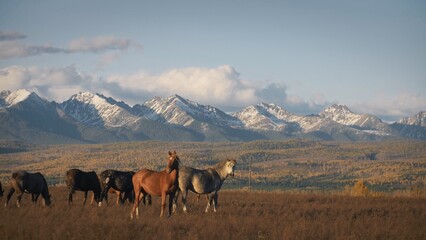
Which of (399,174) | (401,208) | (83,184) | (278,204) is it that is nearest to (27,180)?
(83,184)

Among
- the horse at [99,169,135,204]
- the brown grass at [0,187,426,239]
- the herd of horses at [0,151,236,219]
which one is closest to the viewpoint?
the brown grass at [0,187,426,239]

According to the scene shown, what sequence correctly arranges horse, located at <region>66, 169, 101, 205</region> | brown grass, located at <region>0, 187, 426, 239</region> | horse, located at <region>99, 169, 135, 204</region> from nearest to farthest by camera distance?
brown grass, located at <region>0, 187, 426, 239</region> < horse, located at <region>66, 169, 101, 205</region> < horse, located at <region>99, 169, 135, 204</region>

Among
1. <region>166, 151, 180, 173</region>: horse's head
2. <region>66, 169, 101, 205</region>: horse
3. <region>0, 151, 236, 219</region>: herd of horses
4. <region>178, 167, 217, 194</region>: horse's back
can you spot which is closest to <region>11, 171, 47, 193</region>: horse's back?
<region>0, 151, 236, 219</region>: herd of horses

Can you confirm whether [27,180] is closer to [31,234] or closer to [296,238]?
[31,234]

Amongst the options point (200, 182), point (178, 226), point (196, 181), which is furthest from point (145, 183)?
point (178, 226)

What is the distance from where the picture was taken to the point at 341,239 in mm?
20516

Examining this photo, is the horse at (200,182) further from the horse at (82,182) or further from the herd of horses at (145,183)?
the horse at (82,182)

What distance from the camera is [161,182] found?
25250 mm

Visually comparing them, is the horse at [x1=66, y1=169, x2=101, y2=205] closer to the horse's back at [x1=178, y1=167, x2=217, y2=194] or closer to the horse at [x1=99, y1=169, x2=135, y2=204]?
the horse at [x1=99, y1=169, x2=135, y2=204]

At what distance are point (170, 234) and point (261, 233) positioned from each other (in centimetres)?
391

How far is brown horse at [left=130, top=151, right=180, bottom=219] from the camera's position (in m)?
24.9

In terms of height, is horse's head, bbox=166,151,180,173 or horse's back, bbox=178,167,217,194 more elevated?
horse's head, bbox=166,151,180,173

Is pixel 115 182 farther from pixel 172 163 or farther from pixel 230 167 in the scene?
pixel 172 163

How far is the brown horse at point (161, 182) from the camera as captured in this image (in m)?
24.9
